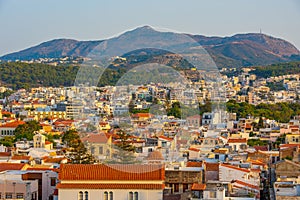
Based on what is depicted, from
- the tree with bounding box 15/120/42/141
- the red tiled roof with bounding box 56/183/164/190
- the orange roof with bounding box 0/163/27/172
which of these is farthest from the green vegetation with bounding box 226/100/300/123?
the red tiled roof with bounding box 56/183/164/190

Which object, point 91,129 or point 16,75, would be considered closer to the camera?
point 91,129

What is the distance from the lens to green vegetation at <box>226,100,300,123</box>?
130 ft

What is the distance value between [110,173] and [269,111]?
3103cm

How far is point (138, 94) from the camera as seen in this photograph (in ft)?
77.3

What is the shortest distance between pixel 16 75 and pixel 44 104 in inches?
904

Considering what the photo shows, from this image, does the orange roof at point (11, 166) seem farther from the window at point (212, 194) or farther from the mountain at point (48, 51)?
the mountain at point (48, 51)

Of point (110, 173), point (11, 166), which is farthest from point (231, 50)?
point (110, 173)

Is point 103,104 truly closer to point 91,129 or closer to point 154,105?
point 154,105

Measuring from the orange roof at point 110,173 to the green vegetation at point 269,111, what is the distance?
1058 inches

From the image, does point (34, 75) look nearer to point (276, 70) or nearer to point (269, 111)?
point (276, 70)

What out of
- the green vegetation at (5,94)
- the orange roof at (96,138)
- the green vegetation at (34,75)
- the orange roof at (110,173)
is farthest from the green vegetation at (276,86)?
the orange roof at (110,173)

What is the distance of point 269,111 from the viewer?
4181 cm

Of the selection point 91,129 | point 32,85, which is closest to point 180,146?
point 91,129

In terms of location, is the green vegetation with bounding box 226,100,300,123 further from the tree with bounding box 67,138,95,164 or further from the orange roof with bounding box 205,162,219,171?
the orange roof with bounding box 205,162,219,171
